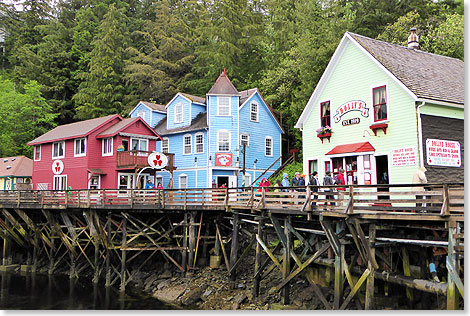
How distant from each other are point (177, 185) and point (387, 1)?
74.6ft

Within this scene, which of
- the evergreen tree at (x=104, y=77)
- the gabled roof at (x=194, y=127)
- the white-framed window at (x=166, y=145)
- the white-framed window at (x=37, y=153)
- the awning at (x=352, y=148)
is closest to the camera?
the awning at (x=352, y=148)

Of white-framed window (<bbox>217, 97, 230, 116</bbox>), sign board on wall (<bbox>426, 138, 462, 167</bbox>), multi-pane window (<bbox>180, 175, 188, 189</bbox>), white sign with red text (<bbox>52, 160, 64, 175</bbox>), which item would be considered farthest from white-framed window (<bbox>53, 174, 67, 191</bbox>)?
sign board on wall (<bbox>426, 138, 462, 167</bbox>)

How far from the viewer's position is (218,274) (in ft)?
62.5

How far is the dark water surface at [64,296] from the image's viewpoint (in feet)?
58.7

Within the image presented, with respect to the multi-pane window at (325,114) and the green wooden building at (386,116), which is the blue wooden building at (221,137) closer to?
the multi-pane window at (325,114)

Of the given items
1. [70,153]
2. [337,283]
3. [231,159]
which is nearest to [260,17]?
[231,159]

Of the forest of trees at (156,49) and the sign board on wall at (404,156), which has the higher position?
the forest of trees at (156,49)

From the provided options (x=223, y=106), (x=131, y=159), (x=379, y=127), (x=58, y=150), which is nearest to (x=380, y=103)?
(x=379, y=127)

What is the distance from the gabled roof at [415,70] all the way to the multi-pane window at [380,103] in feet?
2.62

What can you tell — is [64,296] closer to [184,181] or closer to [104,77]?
[184,181]

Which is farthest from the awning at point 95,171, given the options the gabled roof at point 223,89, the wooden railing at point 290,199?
the gabled roof at point 223,89

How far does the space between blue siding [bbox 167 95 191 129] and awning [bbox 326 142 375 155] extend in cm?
1531

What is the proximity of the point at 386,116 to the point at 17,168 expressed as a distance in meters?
29.4

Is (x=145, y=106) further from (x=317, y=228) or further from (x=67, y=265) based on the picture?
(x=317, y=228)
